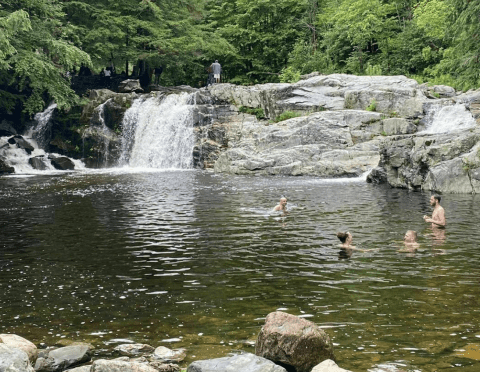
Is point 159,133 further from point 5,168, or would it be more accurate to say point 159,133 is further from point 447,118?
point 447,118

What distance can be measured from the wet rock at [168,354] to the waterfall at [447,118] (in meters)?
25.8

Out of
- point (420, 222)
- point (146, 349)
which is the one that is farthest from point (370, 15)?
point (146, 349)

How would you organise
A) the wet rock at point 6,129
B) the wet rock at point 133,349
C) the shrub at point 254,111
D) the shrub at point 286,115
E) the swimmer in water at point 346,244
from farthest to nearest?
the wet rock at point 6,129, the shrub at point 254,111, the shrub at point 286,115, the swimmer in water at point 346,244, the wet rock at point 133,349

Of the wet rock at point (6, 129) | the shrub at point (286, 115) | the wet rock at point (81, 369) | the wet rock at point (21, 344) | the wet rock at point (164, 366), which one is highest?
the shrub at point (286, 115)

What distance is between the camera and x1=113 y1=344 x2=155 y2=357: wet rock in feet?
21.4

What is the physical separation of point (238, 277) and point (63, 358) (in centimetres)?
437

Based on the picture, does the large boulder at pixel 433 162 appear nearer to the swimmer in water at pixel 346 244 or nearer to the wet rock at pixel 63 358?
the swimmer in water at pixel 346 244

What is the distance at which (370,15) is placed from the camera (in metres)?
42.8

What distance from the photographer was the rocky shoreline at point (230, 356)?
17.5 ft

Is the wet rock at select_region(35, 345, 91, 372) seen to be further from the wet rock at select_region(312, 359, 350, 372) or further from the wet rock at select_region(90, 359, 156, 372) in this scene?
the wet rock at select_region(312, 359, 350, 372)

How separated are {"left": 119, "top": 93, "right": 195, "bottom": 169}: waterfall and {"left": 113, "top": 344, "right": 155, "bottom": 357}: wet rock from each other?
104 ft

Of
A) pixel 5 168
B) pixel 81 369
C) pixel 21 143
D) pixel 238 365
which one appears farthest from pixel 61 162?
pixel 238 365

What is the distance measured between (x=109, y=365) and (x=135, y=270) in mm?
5403

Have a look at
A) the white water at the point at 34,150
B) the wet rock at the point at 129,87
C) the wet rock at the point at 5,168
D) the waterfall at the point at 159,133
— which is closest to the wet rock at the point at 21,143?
the white water at the point at 34,150
